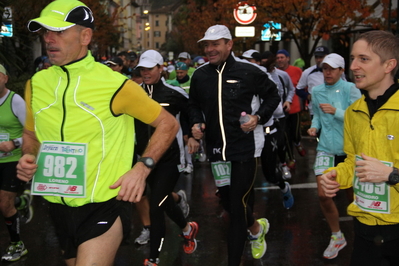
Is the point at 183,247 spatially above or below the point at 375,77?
below

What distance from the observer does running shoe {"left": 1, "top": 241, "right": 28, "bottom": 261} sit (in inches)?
224

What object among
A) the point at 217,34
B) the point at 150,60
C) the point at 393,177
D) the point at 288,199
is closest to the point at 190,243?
the point at 150,60

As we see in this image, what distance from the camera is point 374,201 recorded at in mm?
3152

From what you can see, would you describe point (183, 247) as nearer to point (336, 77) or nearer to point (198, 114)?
point (198, 114)

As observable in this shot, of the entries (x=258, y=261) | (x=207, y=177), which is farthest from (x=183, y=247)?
(x=207, y=177)

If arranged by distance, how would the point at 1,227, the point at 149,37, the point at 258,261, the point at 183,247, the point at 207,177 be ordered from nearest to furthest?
the point at 258,261 < the point at 183,247 < the point at 1,227 < the point at 207,177 < the point at 149,37

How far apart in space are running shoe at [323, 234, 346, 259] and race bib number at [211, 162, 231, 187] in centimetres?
140

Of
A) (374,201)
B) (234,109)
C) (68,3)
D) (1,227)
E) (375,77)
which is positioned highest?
(68,3)

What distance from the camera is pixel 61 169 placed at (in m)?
3.14

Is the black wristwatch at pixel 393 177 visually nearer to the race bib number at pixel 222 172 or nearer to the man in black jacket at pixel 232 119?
the man in black jacket at pixel 232 119

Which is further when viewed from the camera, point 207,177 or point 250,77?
point 207,177

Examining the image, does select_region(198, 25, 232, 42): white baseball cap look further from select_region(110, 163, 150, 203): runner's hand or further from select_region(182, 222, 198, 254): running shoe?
select_region(110, 163, 150, 203): runner's hand

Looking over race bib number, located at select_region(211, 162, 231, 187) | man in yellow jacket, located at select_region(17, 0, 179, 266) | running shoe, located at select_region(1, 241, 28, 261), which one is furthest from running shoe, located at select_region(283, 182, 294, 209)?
man in yellow jacket, located at select_region(17, 0, 179, 266)

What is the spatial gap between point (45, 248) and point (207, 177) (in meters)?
4.39
